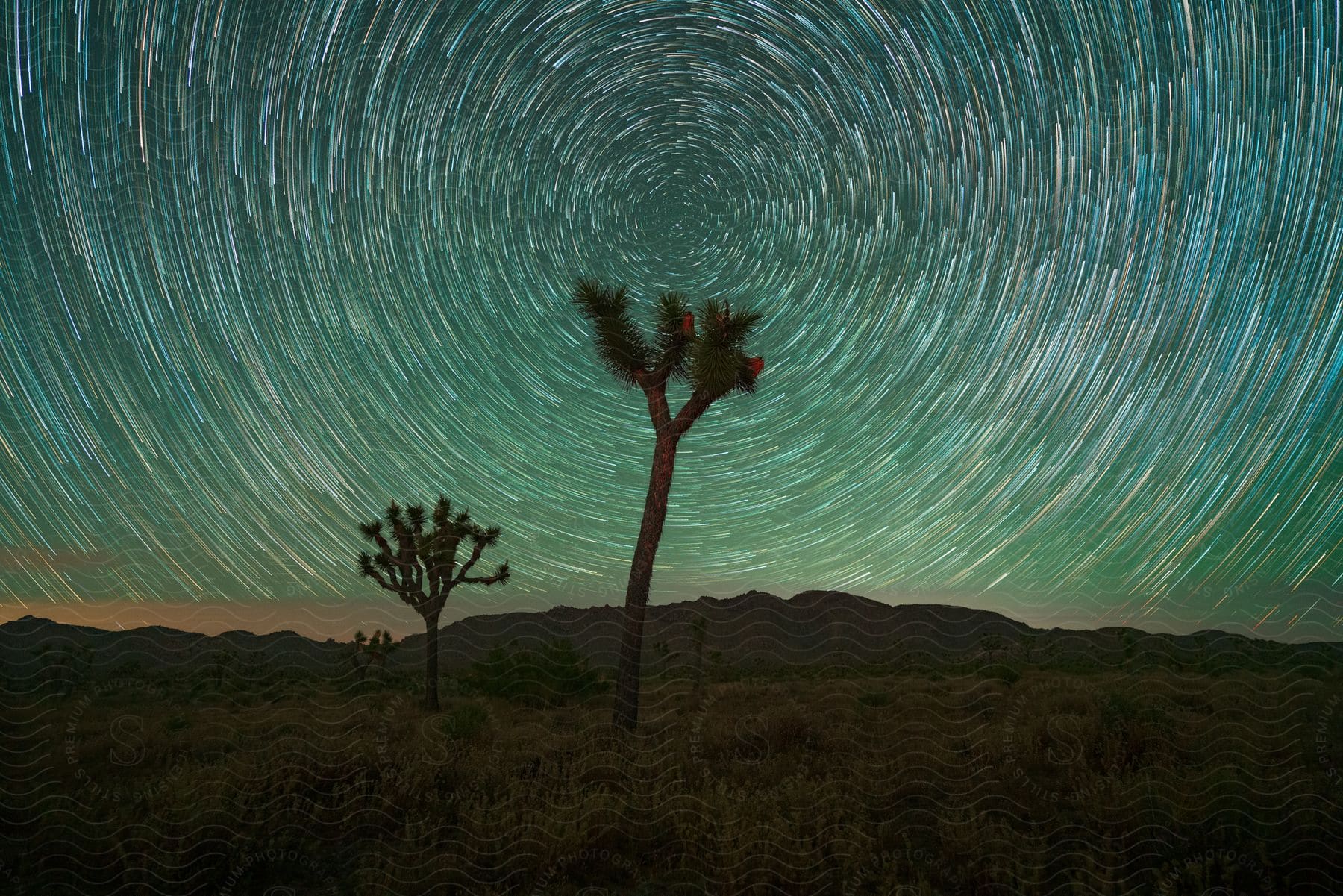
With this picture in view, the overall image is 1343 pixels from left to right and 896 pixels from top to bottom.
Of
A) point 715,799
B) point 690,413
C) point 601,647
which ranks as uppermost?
point 690,413

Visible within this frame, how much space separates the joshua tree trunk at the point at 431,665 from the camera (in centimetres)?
1697

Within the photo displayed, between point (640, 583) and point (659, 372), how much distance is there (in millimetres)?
4191

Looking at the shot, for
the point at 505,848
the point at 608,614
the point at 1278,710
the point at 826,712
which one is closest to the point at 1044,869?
the point at 505,848

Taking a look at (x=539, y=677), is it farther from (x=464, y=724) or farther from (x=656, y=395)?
(x=656, y=395)

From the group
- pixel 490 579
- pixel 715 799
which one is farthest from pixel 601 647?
pixel 715 799

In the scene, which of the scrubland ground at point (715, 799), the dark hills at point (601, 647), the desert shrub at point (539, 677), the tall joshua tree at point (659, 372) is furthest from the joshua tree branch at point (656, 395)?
the desert shrub at point (539, 677)

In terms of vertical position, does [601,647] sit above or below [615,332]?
below

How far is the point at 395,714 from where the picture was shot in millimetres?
14156

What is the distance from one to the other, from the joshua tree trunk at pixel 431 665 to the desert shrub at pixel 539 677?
132 centimetres

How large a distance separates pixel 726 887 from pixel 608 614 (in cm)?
2899

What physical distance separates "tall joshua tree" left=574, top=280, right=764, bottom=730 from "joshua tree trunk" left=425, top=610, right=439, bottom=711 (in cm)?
647

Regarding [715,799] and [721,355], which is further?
[721,355]

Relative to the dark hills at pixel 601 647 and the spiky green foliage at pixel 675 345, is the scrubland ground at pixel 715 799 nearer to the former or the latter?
the dark hills at pixel 601 647

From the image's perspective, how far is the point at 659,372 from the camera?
13.9m
